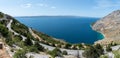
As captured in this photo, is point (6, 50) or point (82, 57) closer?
point (6, 50)

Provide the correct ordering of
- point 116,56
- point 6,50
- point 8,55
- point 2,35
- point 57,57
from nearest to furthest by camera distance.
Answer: point 116,56
point 8,55
point 6,50
point 57,57
point 2,35

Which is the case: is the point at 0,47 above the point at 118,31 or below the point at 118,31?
above

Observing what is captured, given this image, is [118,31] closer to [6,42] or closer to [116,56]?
[6,42]

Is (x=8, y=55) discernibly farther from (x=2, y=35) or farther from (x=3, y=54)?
(x=2, y=35)

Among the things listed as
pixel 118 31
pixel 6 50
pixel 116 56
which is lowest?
pixel 118 31

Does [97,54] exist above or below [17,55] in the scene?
below

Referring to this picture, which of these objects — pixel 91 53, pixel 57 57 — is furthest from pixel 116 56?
pixel 91 53

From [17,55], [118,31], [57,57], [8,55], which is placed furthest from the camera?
[118,31]

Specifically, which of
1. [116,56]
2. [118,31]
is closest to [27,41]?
[116,56]

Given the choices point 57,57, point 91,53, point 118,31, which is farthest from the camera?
point 118,31
